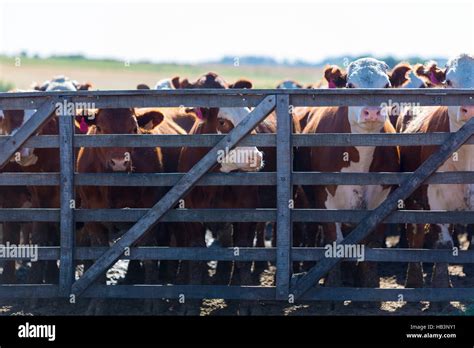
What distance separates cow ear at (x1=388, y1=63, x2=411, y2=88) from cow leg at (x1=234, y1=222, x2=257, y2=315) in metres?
2.34

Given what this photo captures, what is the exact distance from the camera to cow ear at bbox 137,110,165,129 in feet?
29.5

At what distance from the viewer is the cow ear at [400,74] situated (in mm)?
9703

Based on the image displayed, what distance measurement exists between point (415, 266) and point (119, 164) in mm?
3047

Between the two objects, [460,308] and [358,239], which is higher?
[358,239]

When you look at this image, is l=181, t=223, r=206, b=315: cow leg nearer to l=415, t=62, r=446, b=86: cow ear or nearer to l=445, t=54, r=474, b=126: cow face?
l=445, t=54, r=474, b=126: cow face

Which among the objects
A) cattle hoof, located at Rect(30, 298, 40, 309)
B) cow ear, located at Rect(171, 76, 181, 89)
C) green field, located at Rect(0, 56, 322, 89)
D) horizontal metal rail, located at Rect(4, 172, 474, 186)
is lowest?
cattle hoof, located at Rect(30, 298, 40, 309)

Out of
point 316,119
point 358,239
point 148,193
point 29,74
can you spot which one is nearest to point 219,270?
point 148,193

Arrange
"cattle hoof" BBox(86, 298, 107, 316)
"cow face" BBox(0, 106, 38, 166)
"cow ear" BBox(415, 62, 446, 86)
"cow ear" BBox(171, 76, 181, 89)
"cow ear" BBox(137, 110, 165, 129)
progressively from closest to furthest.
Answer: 1. "cattle hoof" BBox(86, 298, 107, 316)
2. "cow ear" BBox(137, 110, 165, 129)
3. "cow face" BBox(0, 106, 38, 166)
4. "cow ear" BBox(415, 62, 446, 86)
5. "cow ear" BBox(171, 76, 181, 89)

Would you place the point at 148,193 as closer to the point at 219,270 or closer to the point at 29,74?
the point at 219,270

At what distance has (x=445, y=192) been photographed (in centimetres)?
859

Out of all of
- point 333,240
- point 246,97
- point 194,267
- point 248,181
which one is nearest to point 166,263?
point 194,267

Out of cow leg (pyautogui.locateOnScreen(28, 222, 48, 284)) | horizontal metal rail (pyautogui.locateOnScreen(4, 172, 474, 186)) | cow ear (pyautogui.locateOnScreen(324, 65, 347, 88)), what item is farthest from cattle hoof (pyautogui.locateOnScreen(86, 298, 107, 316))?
cow ear (pyautogui.locateOnScreen(324, 65, 347, 88))

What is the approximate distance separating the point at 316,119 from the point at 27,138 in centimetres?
345

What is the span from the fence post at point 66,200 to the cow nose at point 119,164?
60cm
